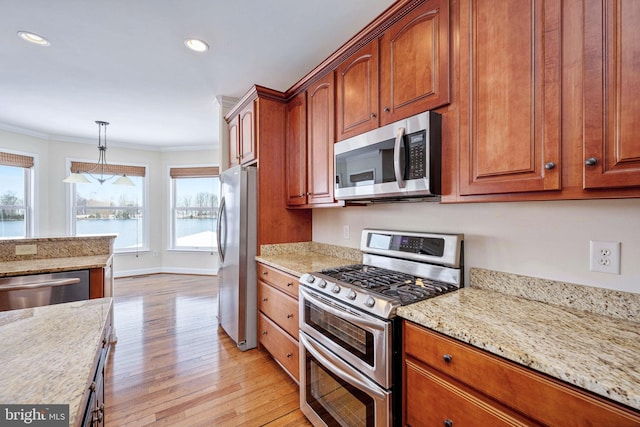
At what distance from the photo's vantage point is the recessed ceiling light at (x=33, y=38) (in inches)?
81.3

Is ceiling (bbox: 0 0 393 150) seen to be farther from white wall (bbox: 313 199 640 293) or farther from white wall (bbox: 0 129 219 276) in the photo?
white wall (bbox: 313 199 640 293)

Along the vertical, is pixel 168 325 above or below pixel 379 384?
below

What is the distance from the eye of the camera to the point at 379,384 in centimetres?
124

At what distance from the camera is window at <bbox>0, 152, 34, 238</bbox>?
164 inches

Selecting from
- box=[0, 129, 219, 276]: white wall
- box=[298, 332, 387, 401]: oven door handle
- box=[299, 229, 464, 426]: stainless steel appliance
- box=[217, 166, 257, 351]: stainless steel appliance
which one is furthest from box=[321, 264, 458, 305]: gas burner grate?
box=[0, 129, 219, 276]: white wall

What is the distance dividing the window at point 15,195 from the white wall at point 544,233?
5.73 metres

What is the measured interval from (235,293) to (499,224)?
2.15 metres

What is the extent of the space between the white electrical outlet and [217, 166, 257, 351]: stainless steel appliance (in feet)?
7.29

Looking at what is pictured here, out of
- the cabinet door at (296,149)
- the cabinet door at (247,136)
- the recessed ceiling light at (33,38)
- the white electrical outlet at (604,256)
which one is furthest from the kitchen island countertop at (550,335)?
the recessed ceiling light at (33,38)

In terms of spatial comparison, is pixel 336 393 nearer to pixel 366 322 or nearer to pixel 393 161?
pixel 366 322

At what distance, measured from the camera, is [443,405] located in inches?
41.4

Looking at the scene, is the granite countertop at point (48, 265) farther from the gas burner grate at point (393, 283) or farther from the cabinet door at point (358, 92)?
the cabinet door at point (358, 92)

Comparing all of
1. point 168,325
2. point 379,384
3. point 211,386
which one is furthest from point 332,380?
point 168,325

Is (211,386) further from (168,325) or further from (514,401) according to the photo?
(514,401)
